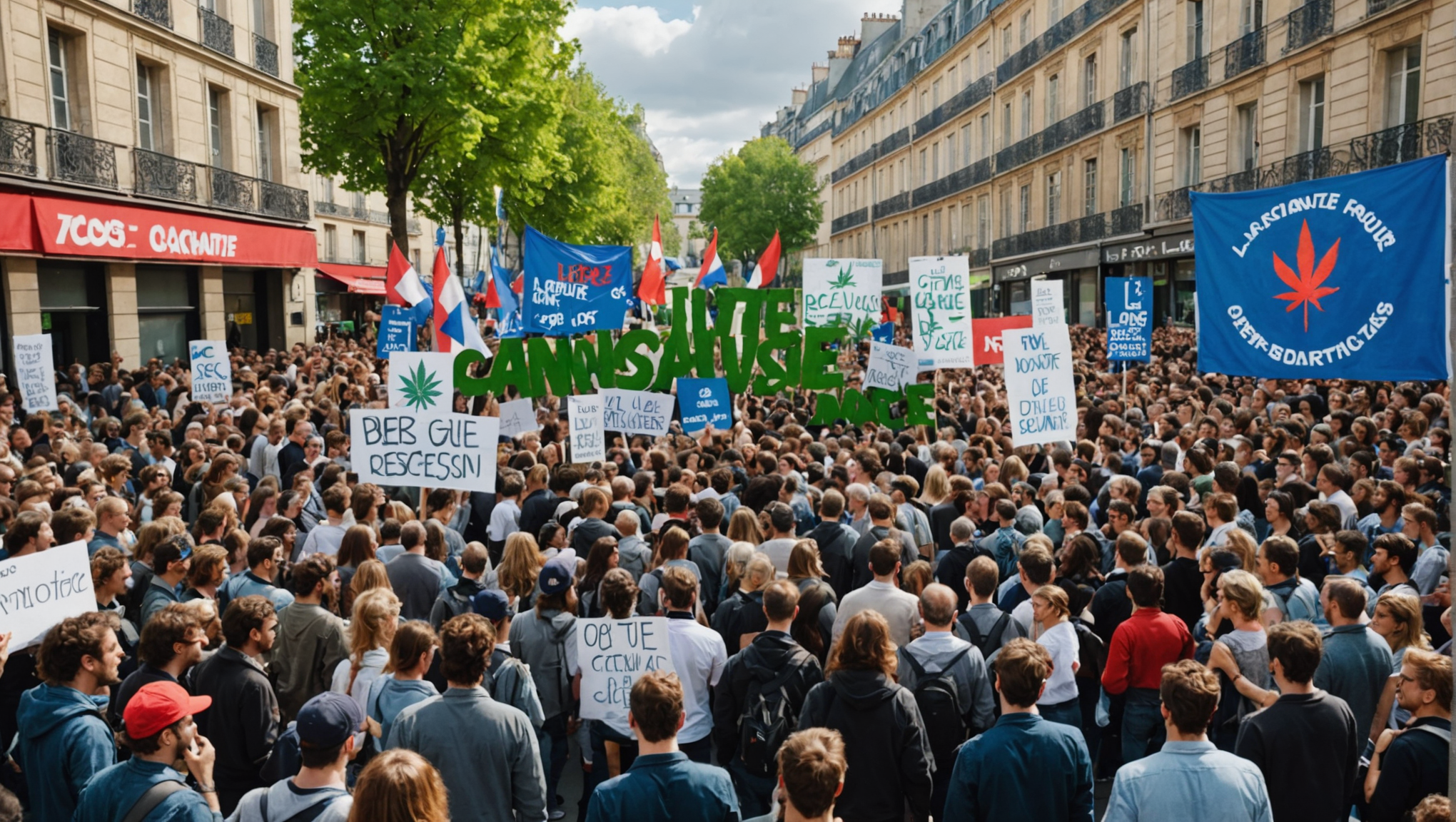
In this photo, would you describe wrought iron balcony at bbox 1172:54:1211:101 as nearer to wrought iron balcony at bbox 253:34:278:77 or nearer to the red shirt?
wrought iron balcony at bbox 253:34:278:77

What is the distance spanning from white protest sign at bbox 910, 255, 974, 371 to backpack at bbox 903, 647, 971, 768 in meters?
7.38

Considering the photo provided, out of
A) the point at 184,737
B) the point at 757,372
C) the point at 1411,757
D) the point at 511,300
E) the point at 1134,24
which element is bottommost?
the point at 1411,757

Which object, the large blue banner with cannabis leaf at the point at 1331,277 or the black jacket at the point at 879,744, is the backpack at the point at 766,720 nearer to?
the black jacket at the point at 879,744

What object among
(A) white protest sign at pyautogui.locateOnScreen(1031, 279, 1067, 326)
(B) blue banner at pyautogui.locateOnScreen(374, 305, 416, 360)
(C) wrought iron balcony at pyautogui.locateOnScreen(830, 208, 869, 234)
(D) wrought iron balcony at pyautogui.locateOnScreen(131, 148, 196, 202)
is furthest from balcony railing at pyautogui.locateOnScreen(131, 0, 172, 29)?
(C) wrought iron balcony at pyautogui.locateOnScreen(830, 208, 869, 234)

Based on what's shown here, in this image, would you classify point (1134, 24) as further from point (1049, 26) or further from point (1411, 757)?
point (1411, 757)

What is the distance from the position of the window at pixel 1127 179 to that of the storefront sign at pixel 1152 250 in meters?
1.31

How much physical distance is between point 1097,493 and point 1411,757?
480cm

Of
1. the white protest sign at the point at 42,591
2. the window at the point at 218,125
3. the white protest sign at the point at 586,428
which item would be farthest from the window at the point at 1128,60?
the white protest sign at the point at 42,591

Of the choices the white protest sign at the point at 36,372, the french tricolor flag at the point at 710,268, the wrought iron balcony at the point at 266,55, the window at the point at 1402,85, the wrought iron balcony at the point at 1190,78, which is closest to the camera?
the white protest sign at the point at 36,372

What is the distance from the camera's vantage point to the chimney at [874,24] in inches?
2501

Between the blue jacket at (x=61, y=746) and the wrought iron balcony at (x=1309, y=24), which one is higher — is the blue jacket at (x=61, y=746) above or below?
below

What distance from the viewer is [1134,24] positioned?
2938 centimetres

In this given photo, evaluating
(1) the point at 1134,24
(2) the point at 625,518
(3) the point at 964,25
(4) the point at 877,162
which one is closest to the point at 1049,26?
(1) the point at 1134,24

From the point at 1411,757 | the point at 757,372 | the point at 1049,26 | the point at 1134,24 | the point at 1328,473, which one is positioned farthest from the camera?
the point at 1049,26
